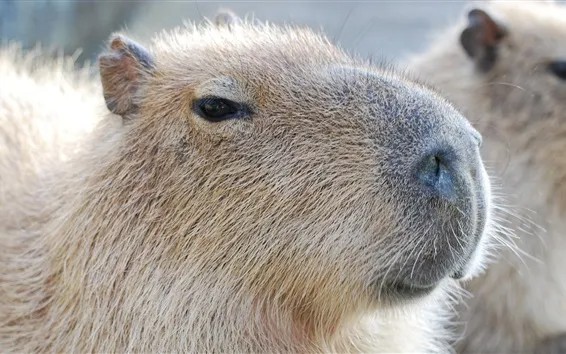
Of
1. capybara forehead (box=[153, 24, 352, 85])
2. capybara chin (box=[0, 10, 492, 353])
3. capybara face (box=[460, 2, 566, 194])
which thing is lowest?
capybara chin (box=[0, 10, 492, 353])

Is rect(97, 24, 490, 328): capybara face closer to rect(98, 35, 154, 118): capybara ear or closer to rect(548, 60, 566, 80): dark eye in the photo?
A: rect(98, 35, 154, 118): capybara ear

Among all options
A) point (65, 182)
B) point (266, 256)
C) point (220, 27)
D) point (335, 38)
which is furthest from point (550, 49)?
point (65, 182)

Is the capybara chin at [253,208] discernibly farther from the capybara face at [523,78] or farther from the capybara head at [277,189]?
the capybara face at [523,78]

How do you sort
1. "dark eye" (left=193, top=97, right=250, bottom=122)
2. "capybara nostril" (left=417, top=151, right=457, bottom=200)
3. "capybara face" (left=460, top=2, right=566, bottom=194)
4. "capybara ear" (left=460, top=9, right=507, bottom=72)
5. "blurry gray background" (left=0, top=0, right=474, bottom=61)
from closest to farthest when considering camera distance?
"capybara nostril" (left=417, top=151, right=457, bottom=200), "dark eye" (left=193, top=97, right=250, bottom=122), "capybara face" (left=460, top=2, right=566, bottom=194), "capybara ear" (left=460, top=9, right=507, bottom=72), "blurry gray background" (left=0, top=0, right=474, bottom=61)

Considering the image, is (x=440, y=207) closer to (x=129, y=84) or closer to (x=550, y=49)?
(x=129, y=84)

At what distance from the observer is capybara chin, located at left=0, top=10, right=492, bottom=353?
1948mm

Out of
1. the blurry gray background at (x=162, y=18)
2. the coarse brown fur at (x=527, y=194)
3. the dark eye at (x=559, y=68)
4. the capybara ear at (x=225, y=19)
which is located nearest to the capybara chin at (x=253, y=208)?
the capybara ear at (x=225, y=19)

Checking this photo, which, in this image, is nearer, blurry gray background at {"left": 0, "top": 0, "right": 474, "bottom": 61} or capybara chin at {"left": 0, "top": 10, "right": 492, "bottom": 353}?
capybara chin at {"left": 0, "top": 10, "right": 492, "bottom": 353}

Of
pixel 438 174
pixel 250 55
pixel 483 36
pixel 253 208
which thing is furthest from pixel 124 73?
pixel 483 36

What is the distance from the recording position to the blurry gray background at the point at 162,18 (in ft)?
15.0

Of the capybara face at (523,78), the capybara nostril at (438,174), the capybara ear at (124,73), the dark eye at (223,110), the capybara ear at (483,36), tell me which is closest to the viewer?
the capybara nostril at (438,174)

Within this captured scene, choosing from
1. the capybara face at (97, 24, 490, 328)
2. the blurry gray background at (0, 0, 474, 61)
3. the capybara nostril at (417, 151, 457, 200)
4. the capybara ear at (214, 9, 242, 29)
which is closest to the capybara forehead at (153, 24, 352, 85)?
the capybara face at (97, 24, 490, 328)

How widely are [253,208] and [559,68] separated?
5.33ft

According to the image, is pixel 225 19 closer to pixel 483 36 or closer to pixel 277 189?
pixel 277 189
